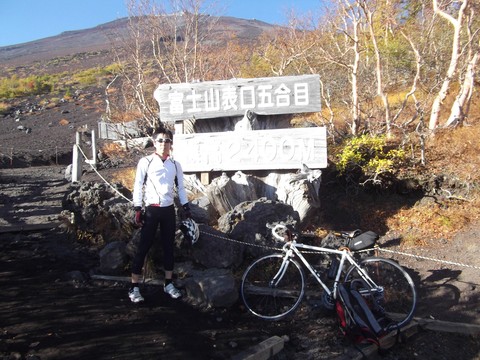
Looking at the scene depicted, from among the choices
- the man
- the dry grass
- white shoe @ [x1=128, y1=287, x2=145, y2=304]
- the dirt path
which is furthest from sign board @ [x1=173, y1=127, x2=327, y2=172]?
white shoe @ [x1=128, y1=287, x2=145, y2=304]

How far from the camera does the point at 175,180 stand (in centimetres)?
424

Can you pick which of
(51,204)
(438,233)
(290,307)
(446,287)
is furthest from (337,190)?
(51,204)

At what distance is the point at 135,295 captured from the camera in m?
3.96

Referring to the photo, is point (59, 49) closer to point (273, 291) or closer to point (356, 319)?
point (273, 291)

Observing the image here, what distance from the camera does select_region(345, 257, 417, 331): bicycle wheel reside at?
11.5 ft

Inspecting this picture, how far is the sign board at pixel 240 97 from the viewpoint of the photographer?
5.80m

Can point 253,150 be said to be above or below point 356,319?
above

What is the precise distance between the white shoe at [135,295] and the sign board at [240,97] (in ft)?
10.2

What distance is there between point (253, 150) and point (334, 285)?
9.32 ft

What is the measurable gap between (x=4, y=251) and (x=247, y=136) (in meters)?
3.85

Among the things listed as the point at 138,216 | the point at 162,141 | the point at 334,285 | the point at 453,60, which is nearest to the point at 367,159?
the point at 453,60

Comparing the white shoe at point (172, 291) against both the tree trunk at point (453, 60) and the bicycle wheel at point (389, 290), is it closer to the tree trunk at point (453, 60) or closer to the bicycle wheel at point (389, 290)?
the bicycle wheel at point (389, 290)

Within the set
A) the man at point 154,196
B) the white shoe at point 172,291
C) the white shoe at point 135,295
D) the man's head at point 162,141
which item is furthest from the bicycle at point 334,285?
the man's head at point 162,141

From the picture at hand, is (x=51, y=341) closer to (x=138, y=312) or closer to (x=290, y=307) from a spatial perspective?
(x=138, y=312)
